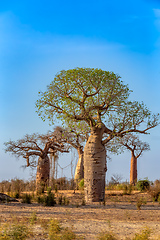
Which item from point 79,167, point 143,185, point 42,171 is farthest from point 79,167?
point 143,185

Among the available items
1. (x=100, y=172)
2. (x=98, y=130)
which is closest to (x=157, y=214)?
(x=100, y=172)

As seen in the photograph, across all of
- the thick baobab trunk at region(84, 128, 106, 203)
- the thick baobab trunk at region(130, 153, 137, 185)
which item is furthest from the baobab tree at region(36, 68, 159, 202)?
the thick baobab trunk at region(130, 153, 137, 185)

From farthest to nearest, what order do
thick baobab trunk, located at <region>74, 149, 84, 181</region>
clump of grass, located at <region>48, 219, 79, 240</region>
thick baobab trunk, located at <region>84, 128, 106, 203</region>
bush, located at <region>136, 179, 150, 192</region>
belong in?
thick baobab trunk, located at <region>74, 149, 84, 181</region>, bush, located at <region>136, 179, 150, 192</region>, thick baobab trunk, located at <region>84, 128, 106, 203</region>, clump of grass, located at <region>48, 219, 79, 240</region>

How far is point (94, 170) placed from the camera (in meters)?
12.7

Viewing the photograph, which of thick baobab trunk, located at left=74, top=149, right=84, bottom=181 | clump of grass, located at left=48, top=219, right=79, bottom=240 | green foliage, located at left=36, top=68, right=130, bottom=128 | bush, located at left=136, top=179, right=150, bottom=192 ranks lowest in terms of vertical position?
bush, located at left=136, top=179, right=150, bottom=192

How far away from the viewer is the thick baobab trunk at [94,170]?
12695 millimetres

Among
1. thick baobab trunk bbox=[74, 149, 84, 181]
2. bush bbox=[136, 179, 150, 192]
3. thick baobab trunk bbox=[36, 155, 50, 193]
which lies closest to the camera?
bush bbox=[136, 179, 150, 192]

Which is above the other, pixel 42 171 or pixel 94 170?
pixel 94 170

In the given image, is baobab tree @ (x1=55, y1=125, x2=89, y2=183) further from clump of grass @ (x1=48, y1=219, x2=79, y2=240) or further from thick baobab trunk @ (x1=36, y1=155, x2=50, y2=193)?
clump of grass @ (x1=48, y1=219, x2=79, y2=240)

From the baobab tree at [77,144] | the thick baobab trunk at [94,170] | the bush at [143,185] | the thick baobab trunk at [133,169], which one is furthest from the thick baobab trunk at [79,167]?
the thick baobab trunk at [94,170]

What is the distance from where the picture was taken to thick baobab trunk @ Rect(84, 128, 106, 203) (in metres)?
12.7

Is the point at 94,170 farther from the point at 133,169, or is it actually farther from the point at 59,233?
the point at 133,169

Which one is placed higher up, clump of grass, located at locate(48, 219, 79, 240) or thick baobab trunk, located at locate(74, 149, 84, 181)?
thick baobab trunk, located at locate(74, 149, 84, 181)

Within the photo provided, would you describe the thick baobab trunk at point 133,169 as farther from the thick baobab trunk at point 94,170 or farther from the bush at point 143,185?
the thick baobab trunk at point 94,170
